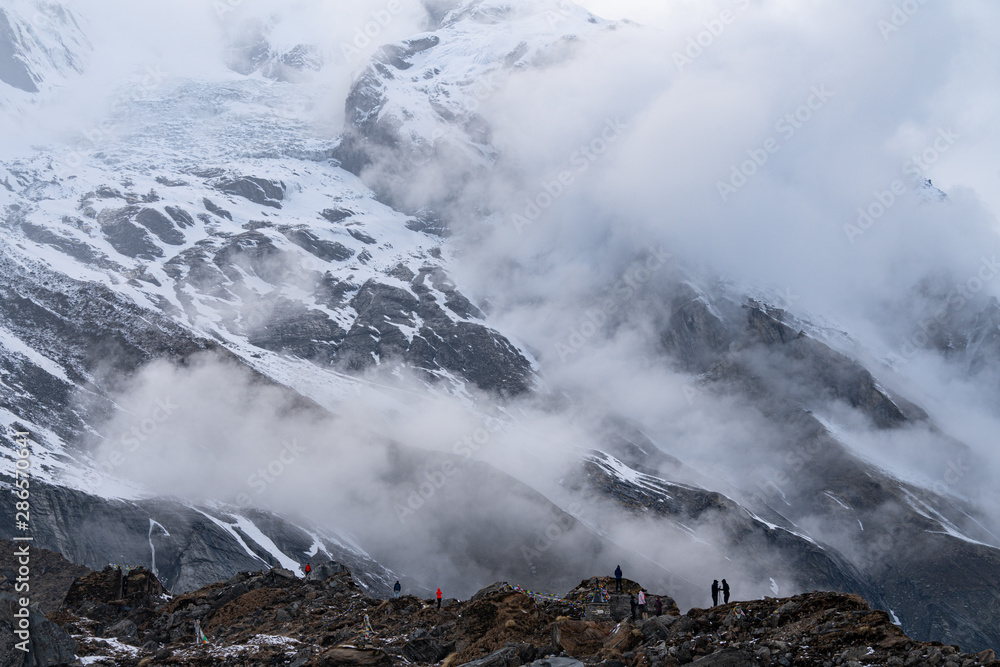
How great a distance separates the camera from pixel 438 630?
169 ft

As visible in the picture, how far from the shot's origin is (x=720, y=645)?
123ft

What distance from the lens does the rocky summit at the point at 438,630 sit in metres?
34.5

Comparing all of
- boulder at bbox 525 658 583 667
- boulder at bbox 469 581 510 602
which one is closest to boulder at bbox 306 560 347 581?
boulder at bbox 469 581 510 602

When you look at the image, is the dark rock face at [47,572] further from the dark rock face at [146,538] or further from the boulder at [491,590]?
the boulder at [491,590]

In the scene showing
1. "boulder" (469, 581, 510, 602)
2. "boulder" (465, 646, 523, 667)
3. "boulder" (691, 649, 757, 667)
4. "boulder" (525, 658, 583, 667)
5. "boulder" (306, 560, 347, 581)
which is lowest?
"boulder" (306, 560, 347, 581)

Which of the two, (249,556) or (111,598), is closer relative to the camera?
(111,598)

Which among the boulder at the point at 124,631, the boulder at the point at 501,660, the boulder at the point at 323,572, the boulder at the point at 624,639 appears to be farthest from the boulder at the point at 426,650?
the boulder at the point at 323,572

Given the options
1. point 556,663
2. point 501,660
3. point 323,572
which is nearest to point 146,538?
point 323,572

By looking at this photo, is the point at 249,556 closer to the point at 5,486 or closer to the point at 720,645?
the point at 5,486

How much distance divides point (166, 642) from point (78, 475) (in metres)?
150

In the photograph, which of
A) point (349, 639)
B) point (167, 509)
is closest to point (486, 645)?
point (349, 639)

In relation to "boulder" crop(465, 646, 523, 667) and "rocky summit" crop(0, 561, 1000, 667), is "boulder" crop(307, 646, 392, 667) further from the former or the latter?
"boulder" crop(465, 646, 523, 667)

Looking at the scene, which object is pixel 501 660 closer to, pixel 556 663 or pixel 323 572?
pixel 556 663

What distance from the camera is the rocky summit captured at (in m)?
34.5
